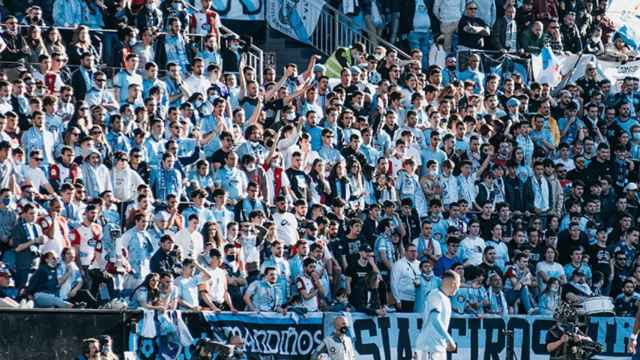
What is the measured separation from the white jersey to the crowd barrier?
12.5ft

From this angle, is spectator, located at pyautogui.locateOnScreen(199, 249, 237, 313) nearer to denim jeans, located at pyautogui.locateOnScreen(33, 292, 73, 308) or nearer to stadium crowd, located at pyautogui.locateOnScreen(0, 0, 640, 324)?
stadium crowd, located at pyautogui.locateOnScreen(0, 0, 640, 324)

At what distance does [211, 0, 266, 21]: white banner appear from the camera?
113 ft

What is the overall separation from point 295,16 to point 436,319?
1347cm

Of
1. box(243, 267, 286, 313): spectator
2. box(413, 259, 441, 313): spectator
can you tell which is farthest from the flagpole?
box(243, 267, 286, 313): spectator

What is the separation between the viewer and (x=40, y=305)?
2522cm

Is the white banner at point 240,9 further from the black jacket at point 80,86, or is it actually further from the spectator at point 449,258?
the spectator at point 449,258

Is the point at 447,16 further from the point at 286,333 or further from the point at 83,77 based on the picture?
the point at 286,333

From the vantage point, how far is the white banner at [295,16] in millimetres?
34750

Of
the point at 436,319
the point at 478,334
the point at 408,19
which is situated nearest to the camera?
the point at 436,319

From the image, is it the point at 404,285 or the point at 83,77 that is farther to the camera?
the point at 83,77

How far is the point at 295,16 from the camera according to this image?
114ft

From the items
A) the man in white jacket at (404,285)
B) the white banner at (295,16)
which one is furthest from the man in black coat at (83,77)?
the white banner at (295,16)

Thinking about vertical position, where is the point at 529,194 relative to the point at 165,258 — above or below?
above

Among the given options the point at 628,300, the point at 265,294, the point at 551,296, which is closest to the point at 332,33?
the point at 551,296
